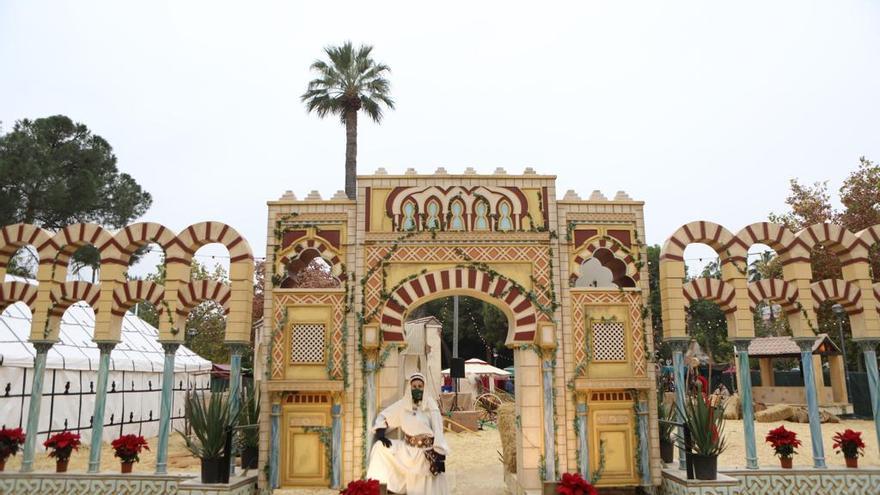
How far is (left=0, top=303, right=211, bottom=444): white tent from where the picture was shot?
478 inches

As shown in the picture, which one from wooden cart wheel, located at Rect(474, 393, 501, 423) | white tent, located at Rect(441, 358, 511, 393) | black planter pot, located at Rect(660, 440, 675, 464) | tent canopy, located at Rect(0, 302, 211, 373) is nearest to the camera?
black planter pot, located at Rect(660, 440, 675, 464)

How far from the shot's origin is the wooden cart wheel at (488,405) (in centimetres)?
2033

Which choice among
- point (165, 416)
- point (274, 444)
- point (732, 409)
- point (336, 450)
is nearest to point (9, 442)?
point (165, 416)

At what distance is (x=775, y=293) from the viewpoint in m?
9.17

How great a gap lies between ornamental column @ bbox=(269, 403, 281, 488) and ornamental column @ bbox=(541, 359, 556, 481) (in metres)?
3.98

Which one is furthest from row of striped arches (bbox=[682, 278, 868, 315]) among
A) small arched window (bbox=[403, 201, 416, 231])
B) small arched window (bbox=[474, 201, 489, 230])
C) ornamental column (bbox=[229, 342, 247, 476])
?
ornamental column (bbox=[229, 342, 247, 476])

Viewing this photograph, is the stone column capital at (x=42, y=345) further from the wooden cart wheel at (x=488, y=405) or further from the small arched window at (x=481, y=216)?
the wooden cart wheel at (x=488, y=405)

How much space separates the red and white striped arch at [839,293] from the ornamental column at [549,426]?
14.7 ft

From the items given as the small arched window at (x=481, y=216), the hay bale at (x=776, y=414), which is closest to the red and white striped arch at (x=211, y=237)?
the small arched window at (x=481, y=216)

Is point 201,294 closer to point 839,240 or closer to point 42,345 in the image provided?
point 42,345

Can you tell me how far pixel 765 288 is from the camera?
30.1 feet

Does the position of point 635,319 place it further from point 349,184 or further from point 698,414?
point 349,184

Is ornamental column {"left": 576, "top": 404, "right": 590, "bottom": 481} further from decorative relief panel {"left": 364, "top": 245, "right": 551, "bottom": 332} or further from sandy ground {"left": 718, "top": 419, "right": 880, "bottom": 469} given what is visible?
sandy ground {"left": 718, "top": 419, "right": 880, "bottom": 469}

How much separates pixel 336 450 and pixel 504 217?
4408 mm
